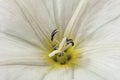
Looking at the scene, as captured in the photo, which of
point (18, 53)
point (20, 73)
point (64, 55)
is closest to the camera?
point (20, 73)

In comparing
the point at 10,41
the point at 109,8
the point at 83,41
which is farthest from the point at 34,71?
the point at 109,8

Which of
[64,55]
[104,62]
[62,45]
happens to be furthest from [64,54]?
[104,62]

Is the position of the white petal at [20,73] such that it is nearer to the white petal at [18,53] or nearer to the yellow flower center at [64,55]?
the white petal at [18,53]

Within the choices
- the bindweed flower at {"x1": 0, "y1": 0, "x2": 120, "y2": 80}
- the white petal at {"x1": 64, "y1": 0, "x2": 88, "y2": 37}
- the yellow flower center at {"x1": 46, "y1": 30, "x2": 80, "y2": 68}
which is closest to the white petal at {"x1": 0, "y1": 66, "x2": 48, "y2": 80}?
the bindweed flower at {"x1": 0, "y1": 0, "x2": 120, "y2": 80}

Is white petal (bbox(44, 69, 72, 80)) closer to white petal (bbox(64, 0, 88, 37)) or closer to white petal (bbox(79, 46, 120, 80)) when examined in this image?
white petal (bbox(79, 46, 120, 80))

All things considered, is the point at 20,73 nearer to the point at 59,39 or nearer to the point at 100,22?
the point at 59,39

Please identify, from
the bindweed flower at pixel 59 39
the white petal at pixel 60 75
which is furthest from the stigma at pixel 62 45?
the white petal at pixel 60 75
